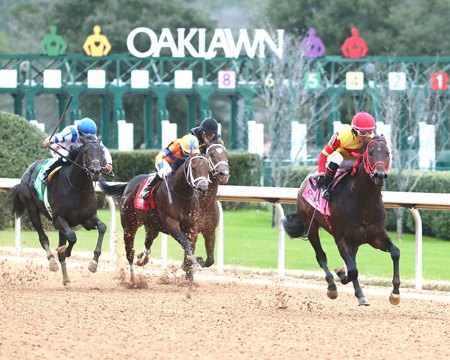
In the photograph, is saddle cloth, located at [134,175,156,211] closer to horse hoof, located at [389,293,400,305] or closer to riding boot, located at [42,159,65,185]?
riding boot, located at [42,159,65,185]

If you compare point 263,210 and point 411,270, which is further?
point 263,210

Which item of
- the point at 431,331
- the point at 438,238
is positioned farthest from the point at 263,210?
the point at 431,331

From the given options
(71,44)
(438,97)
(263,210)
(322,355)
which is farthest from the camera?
(71,44)

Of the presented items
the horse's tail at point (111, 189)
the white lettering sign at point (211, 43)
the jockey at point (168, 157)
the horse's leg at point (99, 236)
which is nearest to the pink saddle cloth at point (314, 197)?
the jockey at point (168, 157)

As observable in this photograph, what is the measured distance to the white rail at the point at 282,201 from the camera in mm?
11648

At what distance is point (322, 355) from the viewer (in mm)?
7434

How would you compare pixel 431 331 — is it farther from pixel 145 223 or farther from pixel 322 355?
pixel 145 223

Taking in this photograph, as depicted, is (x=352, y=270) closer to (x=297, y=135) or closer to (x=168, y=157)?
(x=168, y=157)

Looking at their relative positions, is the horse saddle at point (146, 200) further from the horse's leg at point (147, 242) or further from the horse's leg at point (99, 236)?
the horse's leg at point (99, 236)

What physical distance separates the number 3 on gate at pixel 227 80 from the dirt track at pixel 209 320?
54.9 feet

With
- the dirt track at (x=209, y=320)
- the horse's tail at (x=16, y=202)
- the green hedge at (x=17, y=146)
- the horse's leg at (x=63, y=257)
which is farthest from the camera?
the green hedge at (x=17, y=146)

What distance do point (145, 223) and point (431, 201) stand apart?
8.65 ft

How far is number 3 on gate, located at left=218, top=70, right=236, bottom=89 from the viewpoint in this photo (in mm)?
28891

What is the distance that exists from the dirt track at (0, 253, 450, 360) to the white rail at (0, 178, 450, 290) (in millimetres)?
359
